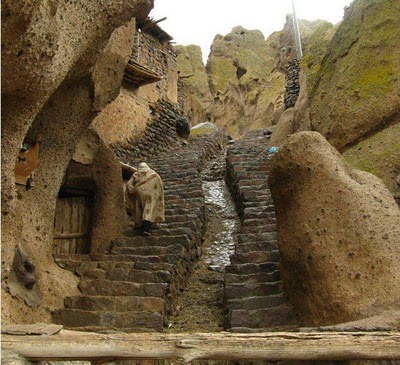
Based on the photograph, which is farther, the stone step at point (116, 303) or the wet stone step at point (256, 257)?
the wet stone step at point (256, 257)

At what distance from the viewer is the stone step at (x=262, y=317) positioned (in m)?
4.73

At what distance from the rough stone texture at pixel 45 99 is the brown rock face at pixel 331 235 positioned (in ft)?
7.95

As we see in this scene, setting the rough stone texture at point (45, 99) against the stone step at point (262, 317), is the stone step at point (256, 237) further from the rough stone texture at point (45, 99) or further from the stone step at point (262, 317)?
the rough stone texture at point (45, 99)

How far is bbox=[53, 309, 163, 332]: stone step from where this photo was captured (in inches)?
194

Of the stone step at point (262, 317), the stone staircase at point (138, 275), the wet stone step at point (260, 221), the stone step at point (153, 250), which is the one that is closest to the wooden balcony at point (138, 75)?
the stone staircase at point (138, 275)

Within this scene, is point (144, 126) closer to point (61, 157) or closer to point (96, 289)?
point (61, 157)

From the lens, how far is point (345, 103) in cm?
717

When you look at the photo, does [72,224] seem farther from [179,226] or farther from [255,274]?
[255,274]

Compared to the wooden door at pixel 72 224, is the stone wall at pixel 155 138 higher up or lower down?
higher up

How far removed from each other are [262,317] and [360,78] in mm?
4275

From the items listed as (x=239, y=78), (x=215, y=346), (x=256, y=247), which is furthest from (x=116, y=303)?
(x=239, y=78)

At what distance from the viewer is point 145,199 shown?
7.14 metres

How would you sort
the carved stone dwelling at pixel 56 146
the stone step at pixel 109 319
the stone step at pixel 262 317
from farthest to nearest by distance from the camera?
1. the stone step at pixel 109 319
2. the stone step at pixel 262 317
3. the carved stone dwelling at pixel 56 146

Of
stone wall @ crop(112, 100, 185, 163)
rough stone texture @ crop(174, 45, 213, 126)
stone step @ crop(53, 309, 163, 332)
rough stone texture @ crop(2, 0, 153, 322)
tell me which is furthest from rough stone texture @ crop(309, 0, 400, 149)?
rough stone texture @ crop(174, 45, 213, 126)
